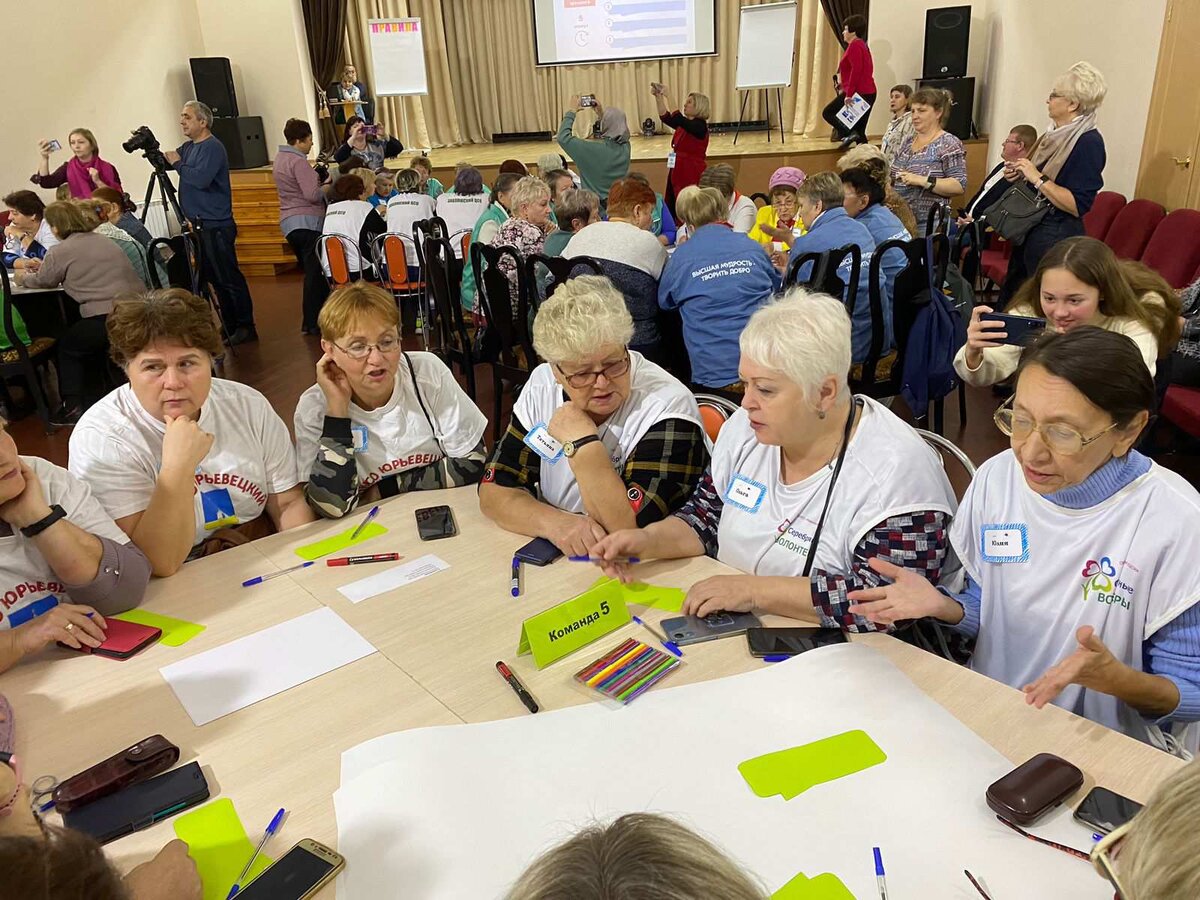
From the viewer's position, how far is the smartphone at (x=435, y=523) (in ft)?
6.71

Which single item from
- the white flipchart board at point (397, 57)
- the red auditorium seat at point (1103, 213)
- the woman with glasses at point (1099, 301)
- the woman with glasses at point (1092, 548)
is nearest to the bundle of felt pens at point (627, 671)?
the woman with glasses at point (1092, 548)

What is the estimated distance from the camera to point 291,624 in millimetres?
1706

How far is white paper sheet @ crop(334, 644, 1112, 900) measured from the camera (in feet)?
3.50

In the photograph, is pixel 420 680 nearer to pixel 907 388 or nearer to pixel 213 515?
pixel 213 515

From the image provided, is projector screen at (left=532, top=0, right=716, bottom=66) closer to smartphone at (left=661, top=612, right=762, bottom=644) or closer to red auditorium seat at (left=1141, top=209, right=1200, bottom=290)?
red auditorium seat at (left=1141, top=209, right=1200, bottom=290)

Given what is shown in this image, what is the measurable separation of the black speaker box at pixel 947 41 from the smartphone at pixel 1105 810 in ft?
29.3

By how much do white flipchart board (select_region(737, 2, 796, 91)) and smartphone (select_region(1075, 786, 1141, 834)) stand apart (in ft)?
31.4

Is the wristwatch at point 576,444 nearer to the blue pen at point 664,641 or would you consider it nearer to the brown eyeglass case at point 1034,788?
the blue pen at point 664,641

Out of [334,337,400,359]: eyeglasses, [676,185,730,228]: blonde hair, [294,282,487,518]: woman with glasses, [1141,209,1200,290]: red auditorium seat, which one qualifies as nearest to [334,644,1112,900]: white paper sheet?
[294,282,487,518]: woman with glasses

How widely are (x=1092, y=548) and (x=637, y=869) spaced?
1282mm

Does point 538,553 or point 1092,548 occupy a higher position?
point 1092,548

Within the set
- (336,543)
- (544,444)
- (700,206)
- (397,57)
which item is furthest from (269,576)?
(397,57)

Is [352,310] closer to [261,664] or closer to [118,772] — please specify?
[261,664]

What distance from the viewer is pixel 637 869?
518mm
